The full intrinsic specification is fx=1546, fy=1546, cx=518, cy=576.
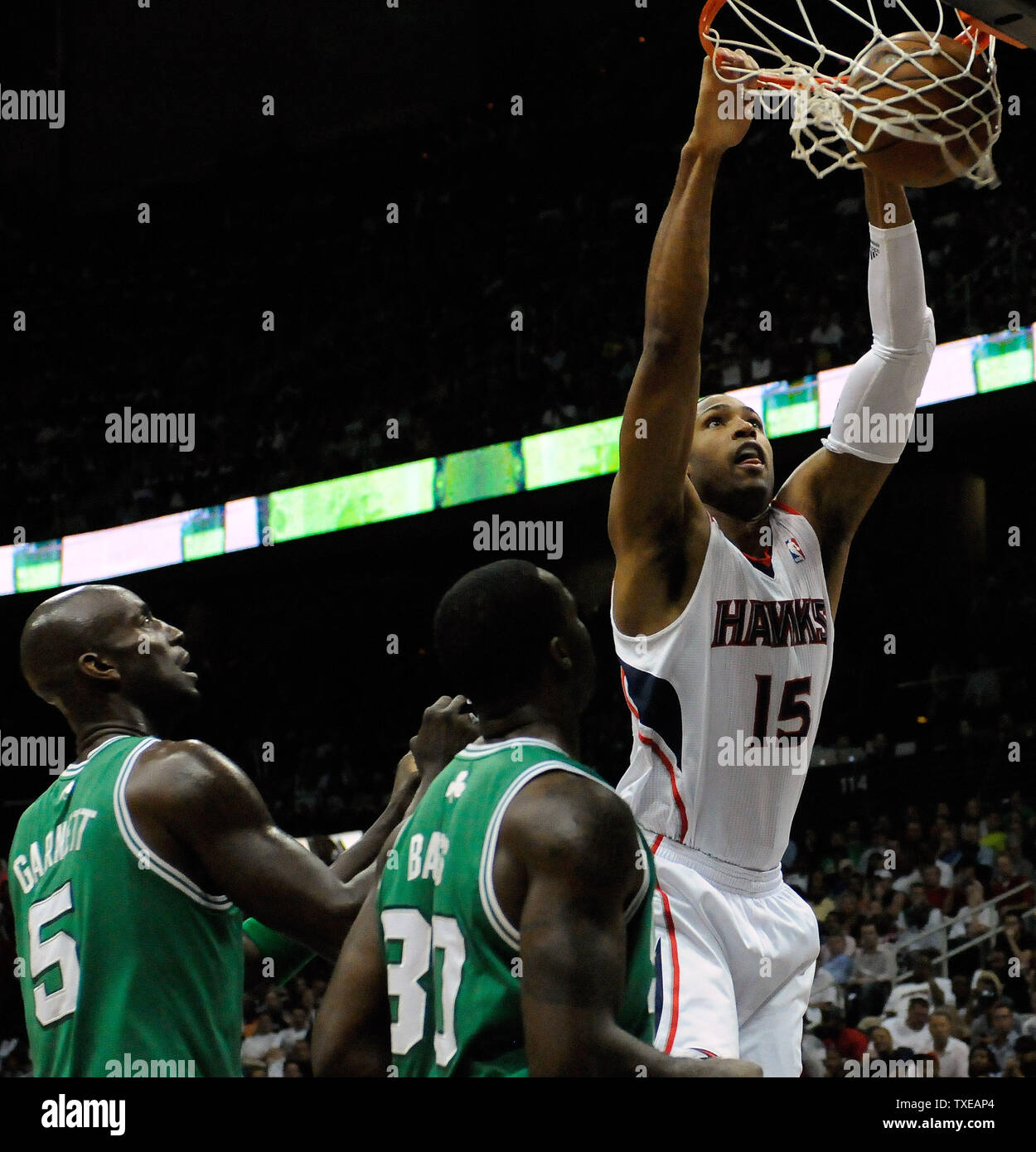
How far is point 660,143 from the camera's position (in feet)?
50.4

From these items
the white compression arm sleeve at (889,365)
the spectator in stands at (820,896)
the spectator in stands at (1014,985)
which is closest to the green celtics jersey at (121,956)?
the white compression arm sleeve at (889,365)

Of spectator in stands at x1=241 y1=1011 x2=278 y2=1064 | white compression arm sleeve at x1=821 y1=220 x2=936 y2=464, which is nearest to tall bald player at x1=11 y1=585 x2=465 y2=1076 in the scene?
white compression arm sleeve at x1=821 y1=220 x2=936 y2=464

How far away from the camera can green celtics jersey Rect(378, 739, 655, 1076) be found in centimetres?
218

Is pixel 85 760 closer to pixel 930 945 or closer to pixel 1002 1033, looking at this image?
pixel 1002 1033

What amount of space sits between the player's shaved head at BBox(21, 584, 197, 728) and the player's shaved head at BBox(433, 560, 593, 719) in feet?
3.37

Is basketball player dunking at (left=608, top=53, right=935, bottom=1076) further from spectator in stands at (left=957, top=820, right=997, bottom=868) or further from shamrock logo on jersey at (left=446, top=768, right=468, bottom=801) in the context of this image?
spectator in stands at (left=957, top=820, right=997, bottom=868)

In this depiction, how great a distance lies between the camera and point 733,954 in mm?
3088

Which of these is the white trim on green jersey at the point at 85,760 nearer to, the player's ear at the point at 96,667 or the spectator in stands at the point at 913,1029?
the player's ear at the point at 96,667

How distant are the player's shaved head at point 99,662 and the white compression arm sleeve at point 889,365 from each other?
5.22ft

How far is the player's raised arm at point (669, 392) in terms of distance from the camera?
9.96 ft

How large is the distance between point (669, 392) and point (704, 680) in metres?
0.60

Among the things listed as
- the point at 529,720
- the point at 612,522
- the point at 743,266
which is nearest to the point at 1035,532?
the point at 743,266

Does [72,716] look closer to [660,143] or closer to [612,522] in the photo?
[612,522]
